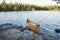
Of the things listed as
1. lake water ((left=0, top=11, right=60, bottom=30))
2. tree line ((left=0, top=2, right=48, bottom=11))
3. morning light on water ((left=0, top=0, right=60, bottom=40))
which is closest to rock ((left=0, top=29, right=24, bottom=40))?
morning light on water ((left=0, top=0, right=60, bottom=40))

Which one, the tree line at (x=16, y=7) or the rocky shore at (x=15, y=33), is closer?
the rocky shore at (x=15, y=33)

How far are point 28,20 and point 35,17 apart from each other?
15 cm

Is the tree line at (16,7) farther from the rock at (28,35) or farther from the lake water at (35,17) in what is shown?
the rock at (28,35)

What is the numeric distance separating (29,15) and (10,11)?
0.37 m

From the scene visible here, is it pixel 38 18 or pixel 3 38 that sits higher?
pixel 38 18

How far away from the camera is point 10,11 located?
2.79 meters

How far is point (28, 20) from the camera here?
2824 mm

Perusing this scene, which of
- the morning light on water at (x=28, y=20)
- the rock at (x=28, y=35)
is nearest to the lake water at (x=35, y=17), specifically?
the morning light on water at (x=28, y=20)

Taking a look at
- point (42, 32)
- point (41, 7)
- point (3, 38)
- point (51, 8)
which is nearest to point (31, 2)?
point (41, 7)

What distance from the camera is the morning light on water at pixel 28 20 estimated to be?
273cm

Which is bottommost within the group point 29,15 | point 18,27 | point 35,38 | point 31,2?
point 35,38

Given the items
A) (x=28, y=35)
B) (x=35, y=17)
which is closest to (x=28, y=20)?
(x=35, y=17)

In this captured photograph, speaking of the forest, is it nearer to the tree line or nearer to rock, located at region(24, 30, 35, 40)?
the tree line

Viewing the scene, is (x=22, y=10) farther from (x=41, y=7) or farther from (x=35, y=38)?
(x=35, y=38)
